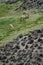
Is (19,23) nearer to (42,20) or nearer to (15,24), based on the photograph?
(15,24)

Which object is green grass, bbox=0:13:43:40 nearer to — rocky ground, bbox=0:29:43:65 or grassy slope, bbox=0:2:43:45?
grassy slope, bbox=0:2:43:45

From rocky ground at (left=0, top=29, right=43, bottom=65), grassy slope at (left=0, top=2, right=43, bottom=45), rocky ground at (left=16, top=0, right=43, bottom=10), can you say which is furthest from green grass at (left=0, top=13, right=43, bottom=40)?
rocky ground at (left=16, top=0, right=43, bottom=10)

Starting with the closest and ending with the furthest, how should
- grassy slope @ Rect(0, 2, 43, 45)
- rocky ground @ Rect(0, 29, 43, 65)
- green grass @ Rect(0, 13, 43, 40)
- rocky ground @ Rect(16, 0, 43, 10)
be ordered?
rocky ground @ Rect(0, 29, 43, 65)
grassy slope @ Rect(0, 2, 43, 45)
green grass @ Rect(0, 13, 43, 40)
rocky ground @ Rect(16, 0, 43, 10)

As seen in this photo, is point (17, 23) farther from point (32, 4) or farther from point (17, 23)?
point (32, 4)

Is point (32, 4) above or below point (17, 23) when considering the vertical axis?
below

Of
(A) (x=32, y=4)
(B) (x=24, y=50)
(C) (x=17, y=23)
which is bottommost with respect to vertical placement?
(A) (x=32, y=4)

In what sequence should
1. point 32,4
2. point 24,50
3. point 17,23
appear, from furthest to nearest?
1. point 32,4
2. point 17,23
3. point 24,50

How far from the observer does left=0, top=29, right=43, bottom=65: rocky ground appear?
47134 mm

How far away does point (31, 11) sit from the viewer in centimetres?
9062

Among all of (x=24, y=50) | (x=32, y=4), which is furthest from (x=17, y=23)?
(x=24, y=50)

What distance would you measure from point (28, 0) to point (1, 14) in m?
12.8

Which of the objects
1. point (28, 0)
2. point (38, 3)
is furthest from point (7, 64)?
point (28, 0)

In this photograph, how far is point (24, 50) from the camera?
51.6 m

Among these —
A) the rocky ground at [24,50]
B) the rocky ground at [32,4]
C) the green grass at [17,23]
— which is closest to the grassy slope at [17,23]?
the green grass at [17,23]
